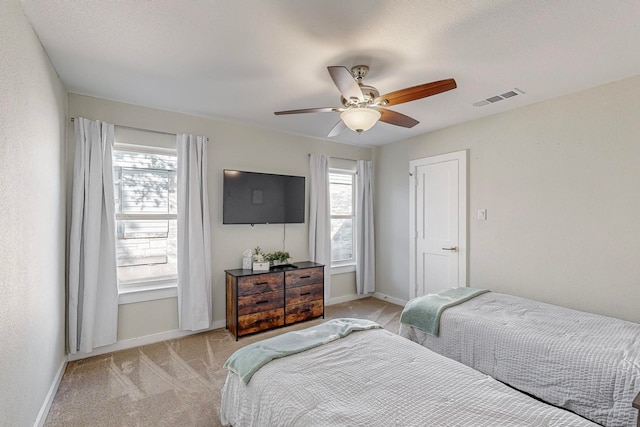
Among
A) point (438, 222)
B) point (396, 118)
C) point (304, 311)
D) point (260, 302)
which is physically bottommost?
point (304, 311)

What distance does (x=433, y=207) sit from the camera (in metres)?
4.27

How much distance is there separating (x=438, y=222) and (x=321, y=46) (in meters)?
2.92

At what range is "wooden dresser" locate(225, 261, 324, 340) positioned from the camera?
349 cm

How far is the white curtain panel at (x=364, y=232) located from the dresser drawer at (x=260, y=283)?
1687 mm

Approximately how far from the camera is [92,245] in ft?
9.78

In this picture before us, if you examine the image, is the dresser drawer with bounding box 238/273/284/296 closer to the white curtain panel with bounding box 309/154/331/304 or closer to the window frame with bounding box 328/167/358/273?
the white curtain panel with bounding box 309/154/331/304

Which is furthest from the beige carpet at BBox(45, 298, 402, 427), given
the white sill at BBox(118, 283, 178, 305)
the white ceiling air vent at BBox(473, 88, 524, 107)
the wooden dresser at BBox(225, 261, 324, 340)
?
the white ceiling air vent at BBox(473, 88, 524, 107)

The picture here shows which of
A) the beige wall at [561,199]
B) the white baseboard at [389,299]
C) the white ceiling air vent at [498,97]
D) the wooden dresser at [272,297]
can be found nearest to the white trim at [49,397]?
the wooden dresser at [272,297]

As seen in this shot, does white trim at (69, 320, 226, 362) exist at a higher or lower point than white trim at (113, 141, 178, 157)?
lower

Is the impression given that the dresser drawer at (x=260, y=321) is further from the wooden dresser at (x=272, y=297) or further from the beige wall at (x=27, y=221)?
the beige wall at (x=27, y=221)

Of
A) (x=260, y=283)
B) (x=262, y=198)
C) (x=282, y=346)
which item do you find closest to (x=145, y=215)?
(x=262, y=198)

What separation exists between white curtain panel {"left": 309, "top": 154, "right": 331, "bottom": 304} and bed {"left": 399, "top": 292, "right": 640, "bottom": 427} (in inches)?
75.0

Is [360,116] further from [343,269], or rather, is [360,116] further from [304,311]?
[343,269]

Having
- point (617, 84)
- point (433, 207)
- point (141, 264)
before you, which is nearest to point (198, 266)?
point (141, 264)
